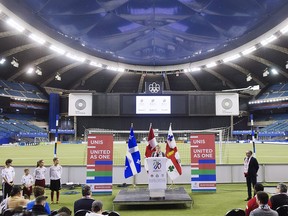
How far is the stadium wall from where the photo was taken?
1446 cm

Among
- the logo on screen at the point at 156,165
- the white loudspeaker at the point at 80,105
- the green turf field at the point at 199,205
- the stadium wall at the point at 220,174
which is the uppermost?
the white loudspeaker at the point at 80,105

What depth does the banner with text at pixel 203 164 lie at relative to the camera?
41.8ft

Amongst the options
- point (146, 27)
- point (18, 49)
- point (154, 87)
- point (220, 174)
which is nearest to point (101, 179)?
point (220, 174)

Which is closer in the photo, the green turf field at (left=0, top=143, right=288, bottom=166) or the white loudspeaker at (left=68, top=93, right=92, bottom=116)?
the green turf field at (left=0, top=143, right=288, bottom=166)

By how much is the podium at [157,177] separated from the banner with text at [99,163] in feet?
9.23

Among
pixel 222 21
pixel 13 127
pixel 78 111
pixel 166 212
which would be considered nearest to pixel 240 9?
pixel 222 21

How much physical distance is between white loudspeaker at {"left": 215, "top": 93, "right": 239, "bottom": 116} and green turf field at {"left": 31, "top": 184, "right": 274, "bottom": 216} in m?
31.5

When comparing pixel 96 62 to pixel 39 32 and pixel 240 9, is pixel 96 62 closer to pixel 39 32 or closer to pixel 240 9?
pixel 39 32

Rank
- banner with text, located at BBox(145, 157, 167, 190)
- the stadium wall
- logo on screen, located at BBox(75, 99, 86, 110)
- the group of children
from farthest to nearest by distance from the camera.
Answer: logo on screen, located at BBox(75, 99, 86, 110), the stadium wall, the group of children, banner with text, located at BBox(145, 157, 167, 190)

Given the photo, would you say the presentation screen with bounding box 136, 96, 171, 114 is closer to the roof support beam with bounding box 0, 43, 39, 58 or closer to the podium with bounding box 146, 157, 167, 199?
the roof support beam with bounding box 0, 43, 39, 58

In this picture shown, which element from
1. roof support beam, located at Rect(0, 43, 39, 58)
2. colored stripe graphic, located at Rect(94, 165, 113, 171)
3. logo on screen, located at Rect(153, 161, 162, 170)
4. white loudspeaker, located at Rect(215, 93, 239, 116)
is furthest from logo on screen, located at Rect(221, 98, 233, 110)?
logo on screen, located at Rect(153, 161, 162, 170)

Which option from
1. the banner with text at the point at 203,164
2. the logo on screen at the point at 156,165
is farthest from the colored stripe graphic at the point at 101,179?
the banner with text at the point at 203,164

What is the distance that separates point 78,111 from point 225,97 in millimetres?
21186

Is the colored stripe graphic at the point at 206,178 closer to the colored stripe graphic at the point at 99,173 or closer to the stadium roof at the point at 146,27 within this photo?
the colored stripe graphic at the point at 99,173
